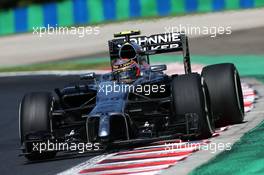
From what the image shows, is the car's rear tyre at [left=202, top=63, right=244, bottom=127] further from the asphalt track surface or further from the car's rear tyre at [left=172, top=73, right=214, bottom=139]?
the asphalt track surface

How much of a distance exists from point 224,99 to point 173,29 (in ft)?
62.6

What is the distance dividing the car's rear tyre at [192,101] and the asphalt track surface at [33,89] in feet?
3.98

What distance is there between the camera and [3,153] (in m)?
12.0

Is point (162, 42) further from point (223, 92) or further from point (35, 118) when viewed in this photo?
point (35, 118)

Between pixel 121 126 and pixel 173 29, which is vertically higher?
pixel 173 29

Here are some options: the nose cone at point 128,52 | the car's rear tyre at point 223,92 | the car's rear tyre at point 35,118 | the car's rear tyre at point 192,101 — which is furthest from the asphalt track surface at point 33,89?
the car's rear tyre at point 223,92

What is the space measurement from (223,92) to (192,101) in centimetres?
125

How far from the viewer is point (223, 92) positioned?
1164 centimetres

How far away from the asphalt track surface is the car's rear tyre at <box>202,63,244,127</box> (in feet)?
6.58

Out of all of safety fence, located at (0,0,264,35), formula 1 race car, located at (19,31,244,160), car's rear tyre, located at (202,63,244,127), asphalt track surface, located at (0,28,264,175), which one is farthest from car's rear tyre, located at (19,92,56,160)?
safety fence, located at (0,0,264,35)

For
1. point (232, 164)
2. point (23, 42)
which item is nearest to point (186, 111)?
point (232, 164)

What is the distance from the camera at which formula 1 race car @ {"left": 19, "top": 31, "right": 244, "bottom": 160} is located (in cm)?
1029

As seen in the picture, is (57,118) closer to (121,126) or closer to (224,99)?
(121,126)

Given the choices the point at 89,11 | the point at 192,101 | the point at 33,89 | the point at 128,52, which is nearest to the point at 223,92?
the point at 192,101
